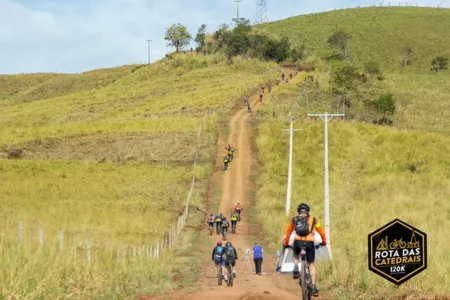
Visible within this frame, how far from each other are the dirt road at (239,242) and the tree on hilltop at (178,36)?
67776 millimetres

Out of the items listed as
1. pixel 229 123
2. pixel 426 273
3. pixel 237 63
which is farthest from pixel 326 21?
pixel 426 273

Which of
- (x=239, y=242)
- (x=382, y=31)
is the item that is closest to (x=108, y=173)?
(x=239, y=242)

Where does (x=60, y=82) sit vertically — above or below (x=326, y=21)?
below

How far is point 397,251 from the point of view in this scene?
1333 centimetres

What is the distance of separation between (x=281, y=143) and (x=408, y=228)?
1919 inches

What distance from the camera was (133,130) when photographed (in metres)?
71.6

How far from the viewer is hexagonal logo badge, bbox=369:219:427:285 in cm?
1316

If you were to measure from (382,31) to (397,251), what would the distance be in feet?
537

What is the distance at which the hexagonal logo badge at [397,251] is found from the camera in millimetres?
13156

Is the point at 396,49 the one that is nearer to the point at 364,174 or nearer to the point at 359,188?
the point at 364,174

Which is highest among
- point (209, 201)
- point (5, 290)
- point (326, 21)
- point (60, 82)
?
point (326, 21)

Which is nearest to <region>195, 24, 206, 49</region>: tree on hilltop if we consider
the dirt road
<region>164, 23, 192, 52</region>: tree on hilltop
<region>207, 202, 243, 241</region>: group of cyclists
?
<region>164, 23, 192, 52</region>: tree on hilltop

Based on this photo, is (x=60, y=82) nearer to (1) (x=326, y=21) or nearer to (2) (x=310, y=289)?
(1) (x=326, y=21)

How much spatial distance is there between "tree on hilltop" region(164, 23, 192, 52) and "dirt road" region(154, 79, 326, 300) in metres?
67.8
